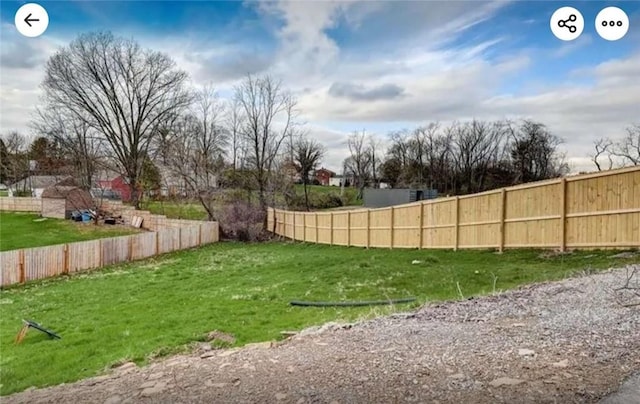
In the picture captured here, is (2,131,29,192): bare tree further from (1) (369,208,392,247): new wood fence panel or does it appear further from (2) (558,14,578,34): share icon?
(2) (558,14,578,34): share icon

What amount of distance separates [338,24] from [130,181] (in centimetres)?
3141

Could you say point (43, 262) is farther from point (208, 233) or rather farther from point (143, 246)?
point (208, 233)

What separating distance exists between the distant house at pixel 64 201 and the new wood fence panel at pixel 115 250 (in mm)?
15063

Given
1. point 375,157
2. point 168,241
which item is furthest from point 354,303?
point 375,157

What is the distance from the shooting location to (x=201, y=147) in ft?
100

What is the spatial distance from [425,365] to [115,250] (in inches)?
650

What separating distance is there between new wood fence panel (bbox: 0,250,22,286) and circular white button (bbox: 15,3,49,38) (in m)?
12.6

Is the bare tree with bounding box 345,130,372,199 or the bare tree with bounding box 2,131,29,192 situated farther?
the bare tree with bounding box 345,130,372,199

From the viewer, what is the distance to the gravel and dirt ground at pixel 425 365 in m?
2.94

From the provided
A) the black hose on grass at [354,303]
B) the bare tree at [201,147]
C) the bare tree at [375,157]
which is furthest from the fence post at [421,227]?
the bare tree at [375,157]

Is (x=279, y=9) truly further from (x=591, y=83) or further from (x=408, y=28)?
(x=591, y=83)

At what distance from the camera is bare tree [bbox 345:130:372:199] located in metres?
49.9

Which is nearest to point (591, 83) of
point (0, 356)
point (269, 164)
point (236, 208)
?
point (0, 356)

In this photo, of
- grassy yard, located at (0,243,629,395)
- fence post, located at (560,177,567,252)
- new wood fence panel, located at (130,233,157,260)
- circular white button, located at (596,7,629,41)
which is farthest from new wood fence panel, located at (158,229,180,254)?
circular white button, located at (596,7,629,41)
